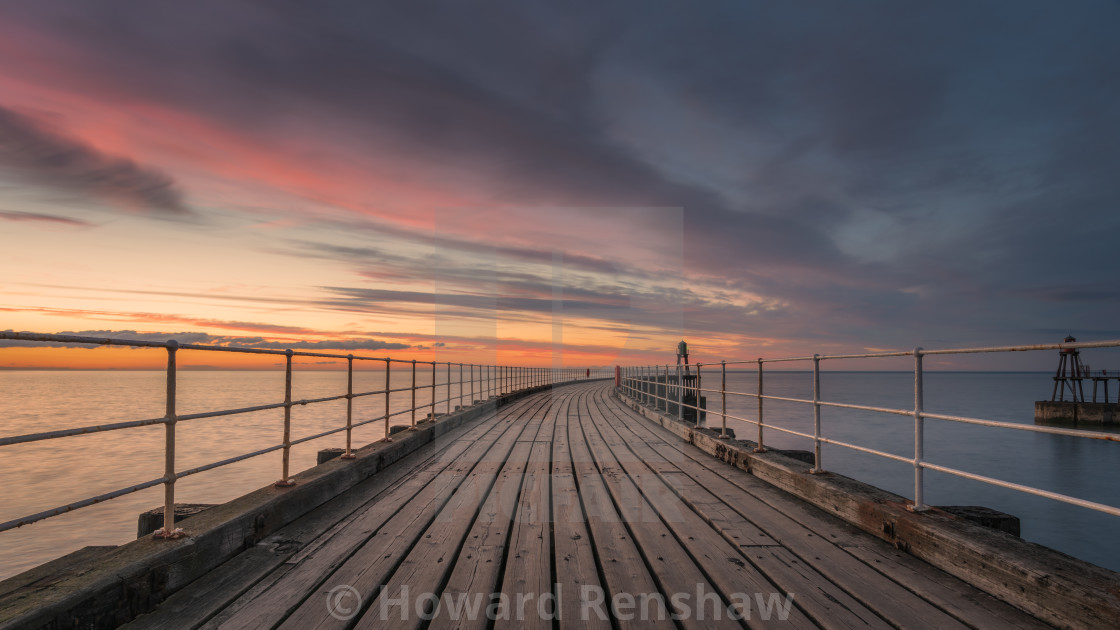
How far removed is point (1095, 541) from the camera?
13305 mm

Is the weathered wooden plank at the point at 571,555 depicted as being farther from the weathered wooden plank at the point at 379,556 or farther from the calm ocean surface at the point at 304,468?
the calm ocean surface at the point at 304,468

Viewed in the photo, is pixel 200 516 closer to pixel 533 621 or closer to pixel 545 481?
pixel 533 621

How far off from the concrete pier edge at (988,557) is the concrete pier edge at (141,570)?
3.74m

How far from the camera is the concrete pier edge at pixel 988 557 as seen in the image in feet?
7.56

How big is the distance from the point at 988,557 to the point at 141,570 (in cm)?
382

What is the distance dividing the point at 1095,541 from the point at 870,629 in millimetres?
16024

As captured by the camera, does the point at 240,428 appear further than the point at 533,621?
Yes

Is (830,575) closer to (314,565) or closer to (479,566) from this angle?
(479,566)

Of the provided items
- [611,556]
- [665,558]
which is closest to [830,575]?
[665,558]

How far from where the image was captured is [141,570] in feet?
8.23

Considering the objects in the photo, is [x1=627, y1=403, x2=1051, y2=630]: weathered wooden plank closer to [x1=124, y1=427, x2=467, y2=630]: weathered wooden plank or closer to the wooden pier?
the wooden pier

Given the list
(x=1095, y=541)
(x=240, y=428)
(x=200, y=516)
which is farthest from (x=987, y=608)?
(x=240, y=428)

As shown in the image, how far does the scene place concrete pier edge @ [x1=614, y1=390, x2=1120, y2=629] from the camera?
90.7 inches

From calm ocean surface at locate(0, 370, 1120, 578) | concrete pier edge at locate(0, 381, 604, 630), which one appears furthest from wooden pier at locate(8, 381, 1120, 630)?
calm ocean surface at locate(0, 370, 1120, 578)
